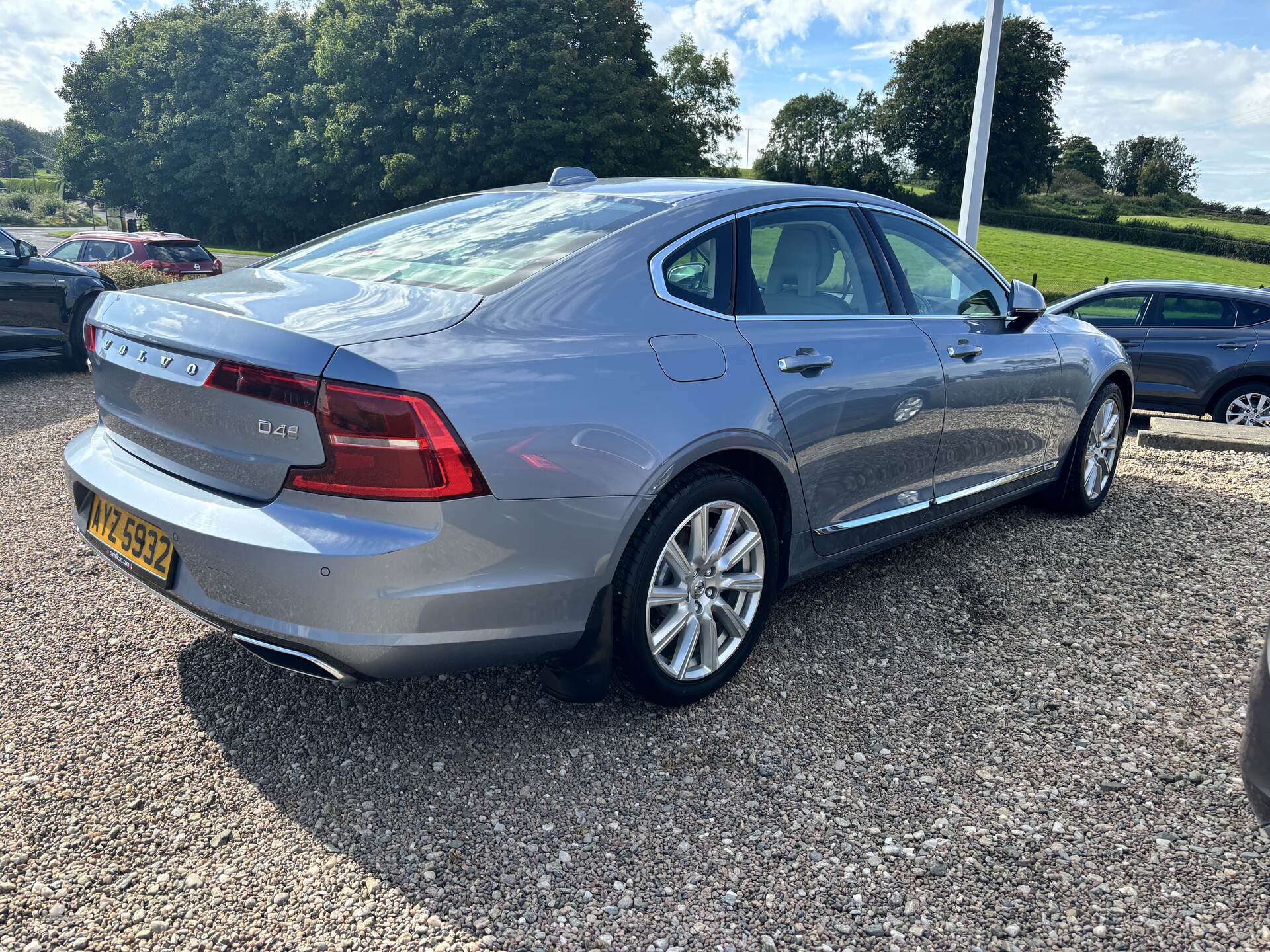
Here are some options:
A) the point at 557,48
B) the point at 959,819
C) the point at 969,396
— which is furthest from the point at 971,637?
the point at 557,48

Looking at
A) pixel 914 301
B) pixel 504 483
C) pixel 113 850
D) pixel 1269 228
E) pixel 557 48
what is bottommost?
pixel 113 850

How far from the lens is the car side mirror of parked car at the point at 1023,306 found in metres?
4.33

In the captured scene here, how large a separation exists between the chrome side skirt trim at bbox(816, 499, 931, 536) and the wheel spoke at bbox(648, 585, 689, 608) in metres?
0.70

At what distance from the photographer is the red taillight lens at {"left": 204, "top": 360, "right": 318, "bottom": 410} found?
7.35 ft

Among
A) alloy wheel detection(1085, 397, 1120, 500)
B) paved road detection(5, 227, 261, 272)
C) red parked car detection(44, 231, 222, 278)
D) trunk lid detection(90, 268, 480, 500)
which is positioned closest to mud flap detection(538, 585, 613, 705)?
trunk lid detection(90, 268, 480, 500)

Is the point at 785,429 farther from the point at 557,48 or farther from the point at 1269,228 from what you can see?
the point at 1269,228

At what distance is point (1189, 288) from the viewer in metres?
9.70

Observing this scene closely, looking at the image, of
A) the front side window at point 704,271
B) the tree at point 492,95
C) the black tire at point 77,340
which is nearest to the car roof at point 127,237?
the black tire at point 77,340

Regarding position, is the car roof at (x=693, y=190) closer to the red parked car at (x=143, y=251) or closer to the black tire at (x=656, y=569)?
the black tire at (x=656, y=569)

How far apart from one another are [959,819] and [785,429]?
49.6 inches

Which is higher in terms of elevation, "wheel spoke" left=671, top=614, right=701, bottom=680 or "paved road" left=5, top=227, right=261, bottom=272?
"paved road" left=5, top=227, right=261, bottom=272

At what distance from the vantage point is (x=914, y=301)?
3.85 m

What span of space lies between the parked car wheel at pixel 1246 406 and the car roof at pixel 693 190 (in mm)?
7402

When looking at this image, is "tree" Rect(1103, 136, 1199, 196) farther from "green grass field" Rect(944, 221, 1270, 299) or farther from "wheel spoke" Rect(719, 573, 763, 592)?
"wheel spoke" Rect(719, 573, 763, 592)
